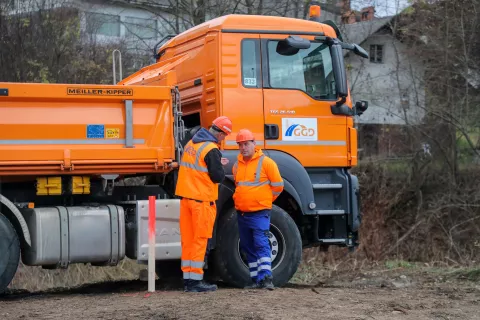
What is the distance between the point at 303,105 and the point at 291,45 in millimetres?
711

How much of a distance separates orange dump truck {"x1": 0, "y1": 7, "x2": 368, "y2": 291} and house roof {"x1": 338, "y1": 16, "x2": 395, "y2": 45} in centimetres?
1225

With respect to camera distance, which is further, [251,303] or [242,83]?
[242,83]

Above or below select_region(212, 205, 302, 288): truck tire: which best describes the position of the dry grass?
below

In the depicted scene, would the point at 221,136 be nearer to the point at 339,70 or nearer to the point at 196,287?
the point at 196,287

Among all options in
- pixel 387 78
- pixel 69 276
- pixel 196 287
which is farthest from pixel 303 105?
pixel 387 78

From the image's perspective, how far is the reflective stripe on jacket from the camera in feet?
27.3

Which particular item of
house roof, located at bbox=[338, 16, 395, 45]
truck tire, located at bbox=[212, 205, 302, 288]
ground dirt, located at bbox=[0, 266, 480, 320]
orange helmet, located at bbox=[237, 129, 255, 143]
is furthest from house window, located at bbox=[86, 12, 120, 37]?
orange helmet, located at bbox=[237, 129, 255, 143]

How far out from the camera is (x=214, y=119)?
351 inches

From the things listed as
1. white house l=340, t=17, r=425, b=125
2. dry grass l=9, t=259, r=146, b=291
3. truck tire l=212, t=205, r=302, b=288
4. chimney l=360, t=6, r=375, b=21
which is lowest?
dry grass l=9, t=259, r=146, b=291

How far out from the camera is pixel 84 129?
27.5 ft

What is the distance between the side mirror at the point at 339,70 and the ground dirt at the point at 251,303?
2.27 meters

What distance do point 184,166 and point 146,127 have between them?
61 cm

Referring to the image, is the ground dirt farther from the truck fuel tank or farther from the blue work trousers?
the truck fuel tank

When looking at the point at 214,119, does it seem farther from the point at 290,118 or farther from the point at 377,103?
the point at 377,103
